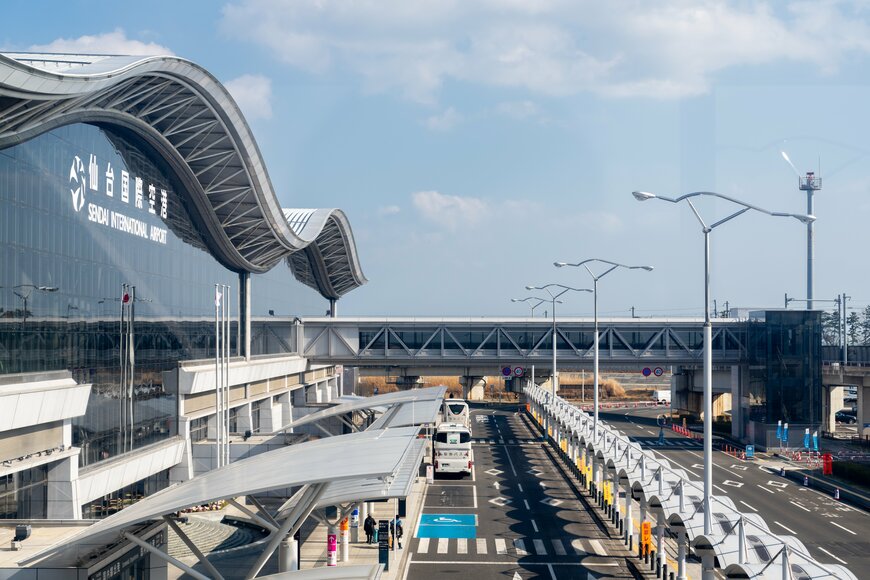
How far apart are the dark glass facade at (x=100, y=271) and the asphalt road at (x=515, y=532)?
14944 mm

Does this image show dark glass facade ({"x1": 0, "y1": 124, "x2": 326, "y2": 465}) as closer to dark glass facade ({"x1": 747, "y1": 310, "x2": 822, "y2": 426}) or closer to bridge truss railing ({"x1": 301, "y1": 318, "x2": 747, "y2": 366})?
bridge truss railing ({"x1": 301, "y1": 318, "x2": 747, "y2": 366})

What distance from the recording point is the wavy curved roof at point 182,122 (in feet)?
106

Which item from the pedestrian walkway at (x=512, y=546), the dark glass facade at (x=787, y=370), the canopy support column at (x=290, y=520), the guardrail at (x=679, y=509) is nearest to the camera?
the canopy support column at (x=290, y=520)

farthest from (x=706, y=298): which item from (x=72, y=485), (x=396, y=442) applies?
(x=72, y=485)

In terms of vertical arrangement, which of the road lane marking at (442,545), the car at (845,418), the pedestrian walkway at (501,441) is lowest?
the car at (845,418)

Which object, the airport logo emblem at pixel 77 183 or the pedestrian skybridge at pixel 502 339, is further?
the pedestrian skybridge at pixel 502 339

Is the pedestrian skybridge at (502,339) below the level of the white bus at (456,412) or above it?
above

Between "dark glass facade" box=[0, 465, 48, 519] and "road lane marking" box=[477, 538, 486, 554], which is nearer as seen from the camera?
"dark glass facade" box=[0, 465, 48, 519]

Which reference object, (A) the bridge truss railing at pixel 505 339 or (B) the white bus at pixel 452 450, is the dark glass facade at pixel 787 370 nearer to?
(A) the bridge truss railing at pixel 505 339

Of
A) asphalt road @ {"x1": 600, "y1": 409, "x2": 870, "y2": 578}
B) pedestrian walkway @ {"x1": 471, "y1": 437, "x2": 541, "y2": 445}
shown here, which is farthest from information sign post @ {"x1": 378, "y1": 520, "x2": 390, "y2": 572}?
pedestrian walkway @ {"x1": 471, "y1": 437, "x2": 541, "y2": 445}

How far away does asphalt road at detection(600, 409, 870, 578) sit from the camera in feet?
123

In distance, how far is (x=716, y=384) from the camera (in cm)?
10362

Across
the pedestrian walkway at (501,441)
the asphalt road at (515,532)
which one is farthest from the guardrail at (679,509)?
the pedestrian walkway at (501,441)

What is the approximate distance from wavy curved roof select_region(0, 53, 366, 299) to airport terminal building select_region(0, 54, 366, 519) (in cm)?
11
